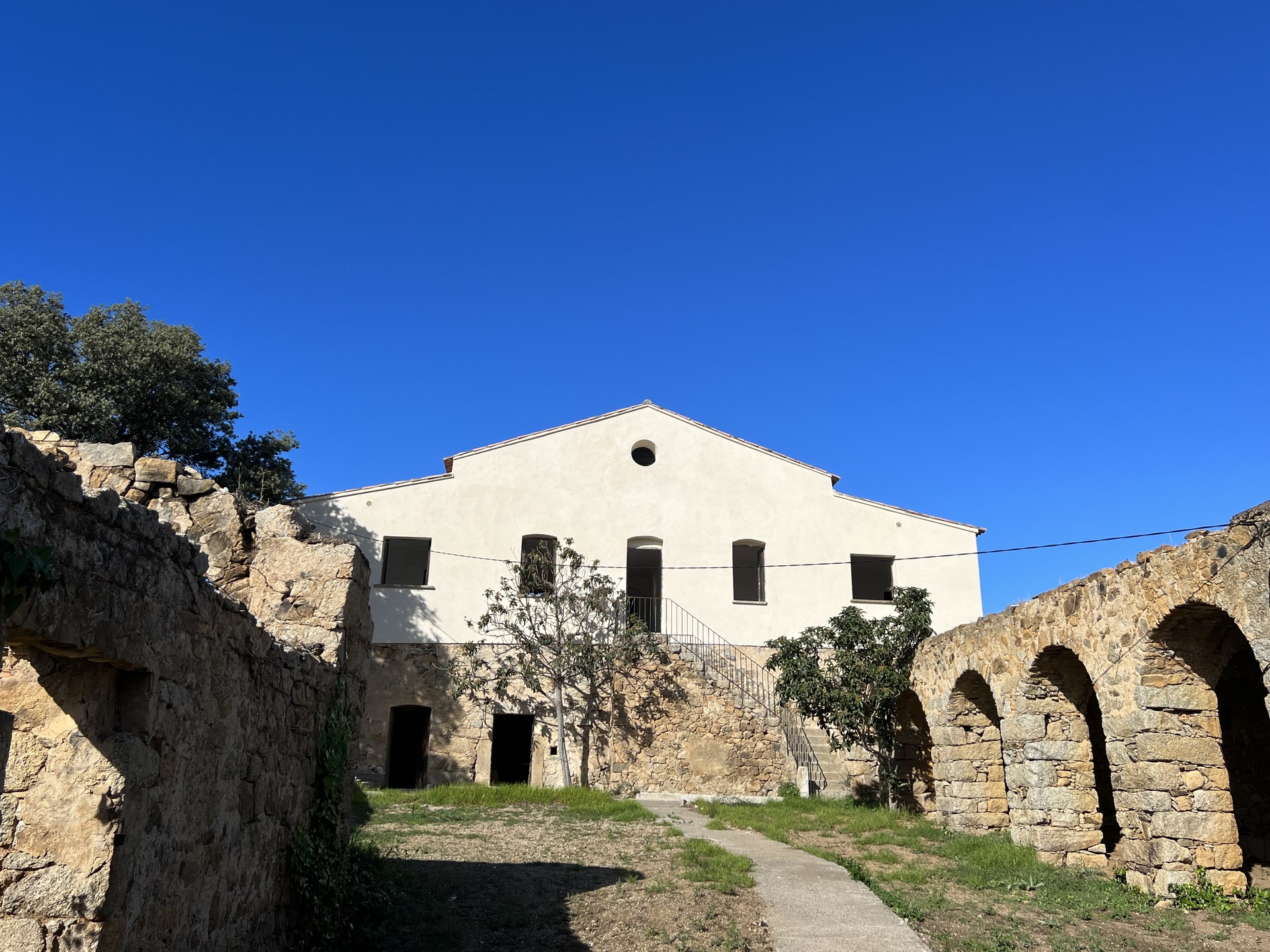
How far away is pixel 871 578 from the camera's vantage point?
21.6m

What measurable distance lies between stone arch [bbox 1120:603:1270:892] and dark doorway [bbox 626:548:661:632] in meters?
11.7

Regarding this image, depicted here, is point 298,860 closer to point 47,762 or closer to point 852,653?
point 47,762

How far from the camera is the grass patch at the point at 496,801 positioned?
13.6 metres

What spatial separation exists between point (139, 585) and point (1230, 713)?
40.6 ft

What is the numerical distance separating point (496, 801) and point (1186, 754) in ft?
33.9

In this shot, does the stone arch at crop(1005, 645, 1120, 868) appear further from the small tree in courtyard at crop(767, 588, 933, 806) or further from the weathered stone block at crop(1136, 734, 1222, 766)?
the small tree in courtyard at crop(767, 588, 933, 806)

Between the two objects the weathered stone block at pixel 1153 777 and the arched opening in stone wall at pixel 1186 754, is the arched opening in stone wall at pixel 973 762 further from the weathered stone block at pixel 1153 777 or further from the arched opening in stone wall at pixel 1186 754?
the arched opening in stone wall at pixel 1186 754

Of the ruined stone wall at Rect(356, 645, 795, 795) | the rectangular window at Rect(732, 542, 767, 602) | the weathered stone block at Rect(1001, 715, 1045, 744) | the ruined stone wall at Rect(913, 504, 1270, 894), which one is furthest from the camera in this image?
the rectangular window at Rect(732, 542, 767, 602)

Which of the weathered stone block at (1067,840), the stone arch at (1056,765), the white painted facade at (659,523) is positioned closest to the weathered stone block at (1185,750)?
the stone arch at (1056,765)

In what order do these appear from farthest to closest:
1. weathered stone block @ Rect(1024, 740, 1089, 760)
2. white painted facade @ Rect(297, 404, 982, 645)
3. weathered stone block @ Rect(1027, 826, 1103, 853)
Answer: white painted facade @ Rect(297, 404, 982, 645), weathered stone block @ Rect(1024, 740, 1089, 760), weathered stone block @ Rect(1027, 826, 1103, 853)

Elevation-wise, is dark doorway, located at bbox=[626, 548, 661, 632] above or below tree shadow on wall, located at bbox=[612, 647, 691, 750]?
above

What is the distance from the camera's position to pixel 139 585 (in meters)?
3.42

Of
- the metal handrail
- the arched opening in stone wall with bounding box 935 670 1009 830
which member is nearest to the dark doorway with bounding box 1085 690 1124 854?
the arched opening in stone wall with bounding box 935 670 1009 830

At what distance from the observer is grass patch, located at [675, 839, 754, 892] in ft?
27.5
